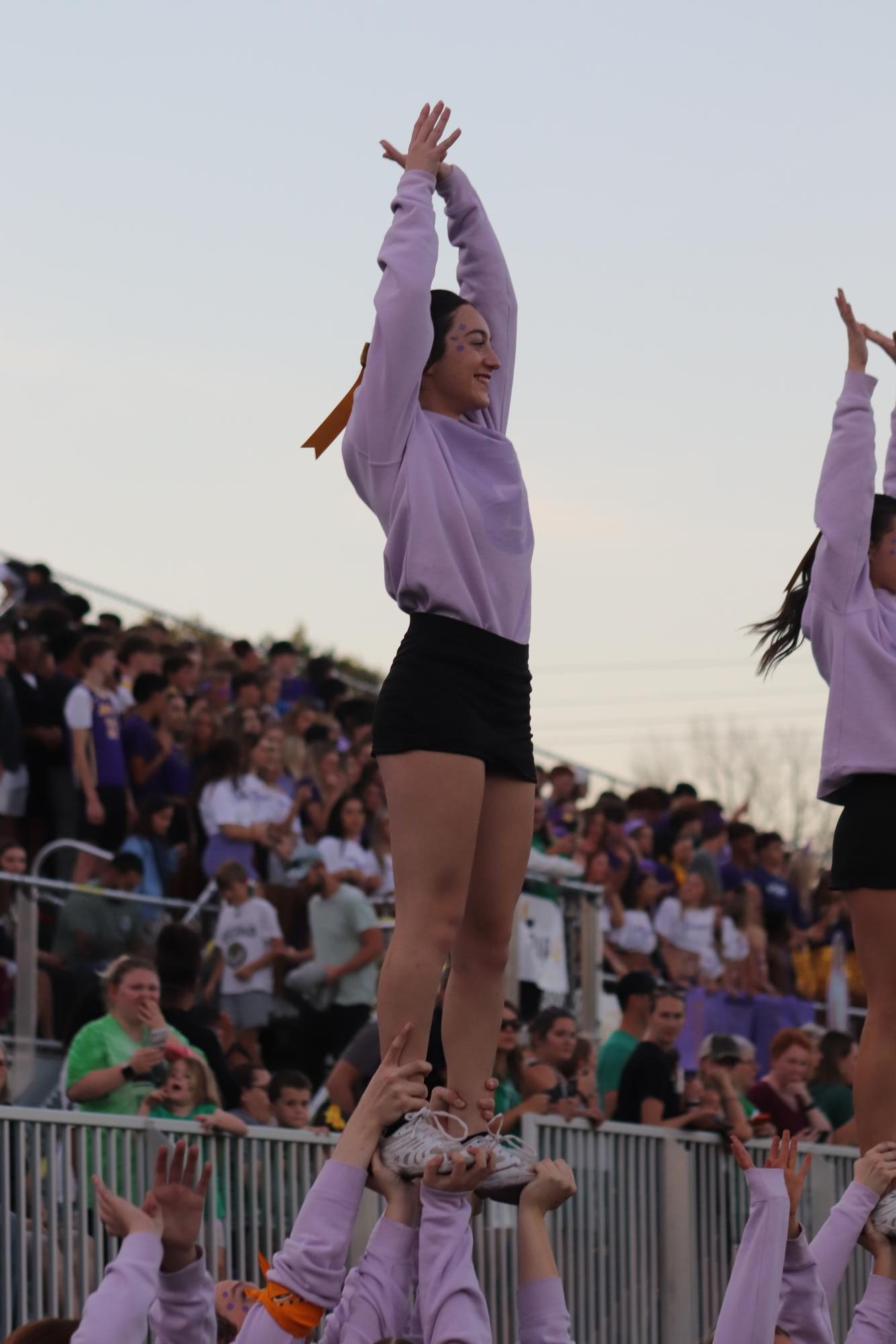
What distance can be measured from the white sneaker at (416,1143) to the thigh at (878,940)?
1.60m

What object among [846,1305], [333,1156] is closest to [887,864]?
[333,1156]

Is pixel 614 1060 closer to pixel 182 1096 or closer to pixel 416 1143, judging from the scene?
pixel 182 1096

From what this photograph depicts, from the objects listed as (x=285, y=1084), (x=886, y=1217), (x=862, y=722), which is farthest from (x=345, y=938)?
(x=886, y=1217)

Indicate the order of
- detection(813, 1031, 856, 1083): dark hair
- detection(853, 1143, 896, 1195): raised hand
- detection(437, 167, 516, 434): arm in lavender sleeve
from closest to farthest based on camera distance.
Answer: detection(853, 1143, 896, 1195): raised hand → detection(437, 167, 516, 434): arm in lavender sleeve → detection(813, 1031, 856, 1083): dark hair

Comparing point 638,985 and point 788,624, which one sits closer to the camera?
point 788,624

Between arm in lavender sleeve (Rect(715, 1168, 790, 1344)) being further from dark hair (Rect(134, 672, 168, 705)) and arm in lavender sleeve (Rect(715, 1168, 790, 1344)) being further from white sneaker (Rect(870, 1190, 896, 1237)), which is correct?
dark hair (Rect(134, 672, 168, 705))

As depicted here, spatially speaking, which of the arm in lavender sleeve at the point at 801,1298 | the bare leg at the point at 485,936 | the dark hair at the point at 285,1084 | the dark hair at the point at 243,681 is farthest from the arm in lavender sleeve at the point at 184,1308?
the dark hair at the point at 243,681

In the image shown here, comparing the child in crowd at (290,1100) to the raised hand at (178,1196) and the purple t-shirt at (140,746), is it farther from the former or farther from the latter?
the raised hand at (178,1196)

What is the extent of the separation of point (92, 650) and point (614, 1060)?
3710 mm

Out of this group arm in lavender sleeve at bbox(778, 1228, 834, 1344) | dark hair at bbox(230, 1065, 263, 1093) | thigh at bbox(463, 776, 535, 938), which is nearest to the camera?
arm in lavender sleeve at bbox(778, 1228, 834, 1344)

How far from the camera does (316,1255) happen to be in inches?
153

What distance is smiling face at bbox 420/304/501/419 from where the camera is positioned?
16.7 ft

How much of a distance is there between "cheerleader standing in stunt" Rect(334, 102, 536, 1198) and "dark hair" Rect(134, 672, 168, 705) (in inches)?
283

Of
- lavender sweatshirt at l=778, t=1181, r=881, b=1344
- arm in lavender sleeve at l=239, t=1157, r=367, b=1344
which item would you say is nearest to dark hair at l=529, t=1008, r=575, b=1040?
lavender sweatshirt at l=778, t=1181, r=881, b=1344
